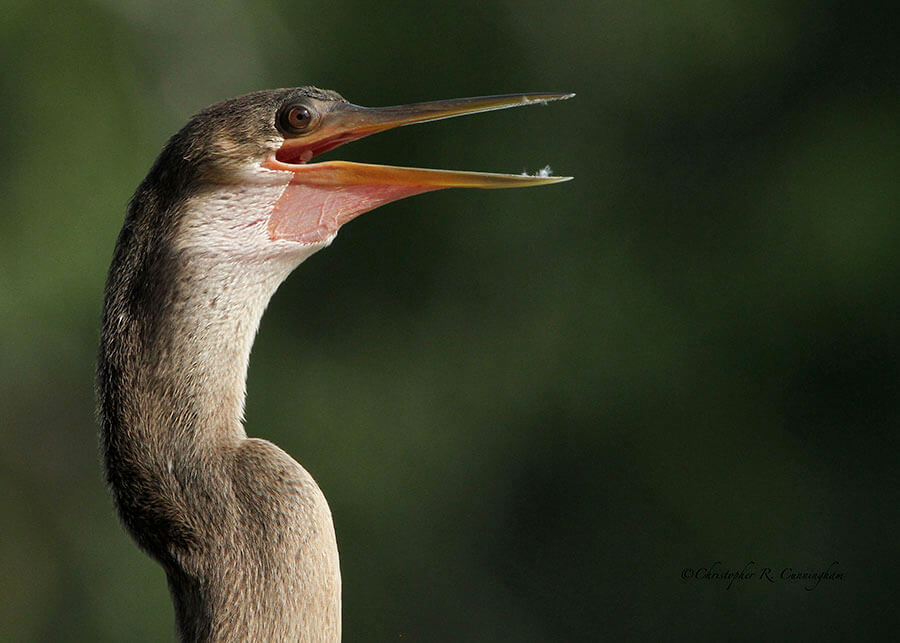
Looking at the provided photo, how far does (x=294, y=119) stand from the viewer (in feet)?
8.70

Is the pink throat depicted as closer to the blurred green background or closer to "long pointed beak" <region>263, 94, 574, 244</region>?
"long pointed beak" <region>263, 94, 574, 244</region>

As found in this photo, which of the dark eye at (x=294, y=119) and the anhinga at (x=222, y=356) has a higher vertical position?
the dark eye at (x=294, y=119)

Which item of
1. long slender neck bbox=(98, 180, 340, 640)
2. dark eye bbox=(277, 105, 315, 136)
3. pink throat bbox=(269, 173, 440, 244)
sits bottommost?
long slender neck bbox=(98, 180, 340, 640)

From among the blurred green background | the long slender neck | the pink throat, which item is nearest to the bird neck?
the long slender neck

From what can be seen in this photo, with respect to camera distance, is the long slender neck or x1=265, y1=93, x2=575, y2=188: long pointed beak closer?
the long slender neck

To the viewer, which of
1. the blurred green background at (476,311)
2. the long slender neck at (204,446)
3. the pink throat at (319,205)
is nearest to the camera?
the long slender neck at (204,446)

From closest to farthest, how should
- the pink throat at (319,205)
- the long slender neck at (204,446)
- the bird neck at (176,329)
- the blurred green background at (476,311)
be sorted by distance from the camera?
the long slender neck at (204,446) → the bird neck at (176,329) → the pink throat at (319,205) → the blurred green background at (476,311)

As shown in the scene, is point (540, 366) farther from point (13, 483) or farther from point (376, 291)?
point (13, 483)

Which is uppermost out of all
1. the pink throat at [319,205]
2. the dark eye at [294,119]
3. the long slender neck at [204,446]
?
the dark eye at [294,119]

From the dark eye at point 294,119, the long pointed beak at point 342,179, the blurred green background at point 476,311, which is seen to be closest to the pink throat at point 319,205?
the long pointed beak at point 342,179

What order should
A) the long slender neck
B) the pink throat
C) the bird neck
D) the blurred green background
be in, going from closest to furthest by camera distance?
the long slender neck, the bird neck, the pink throat, the blurred green background

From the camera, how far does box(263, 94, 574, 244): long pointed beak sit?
2.64m

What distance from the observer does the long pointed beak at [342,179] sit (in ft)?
8.65

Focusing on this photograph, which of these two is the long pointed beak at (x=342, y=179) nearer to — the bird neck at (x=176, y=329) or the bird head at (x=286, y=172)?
the bird head at (x=286, y=172)
